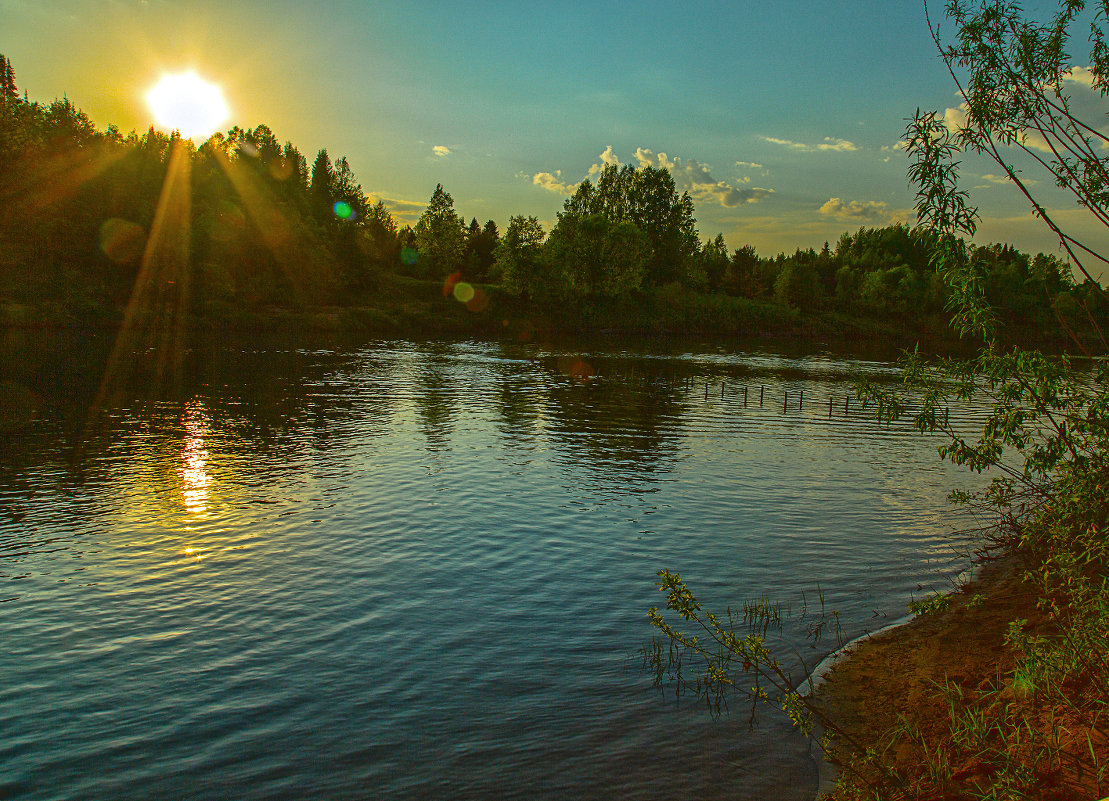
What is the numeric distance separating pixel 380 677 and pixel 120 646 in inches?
221

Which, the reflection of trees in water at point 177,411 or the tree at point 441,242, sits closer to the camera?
the reflection of trees in water at point 177,411

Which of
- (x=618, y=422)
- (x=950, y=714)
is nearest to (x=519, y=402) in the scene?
(x=618, y=422)

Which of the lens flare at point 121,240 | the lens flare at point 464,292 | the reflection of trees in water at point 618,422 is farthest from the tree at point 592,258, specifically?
the reflection of trees in water at point 618,422

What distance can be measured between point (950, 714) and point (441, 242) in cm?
18948

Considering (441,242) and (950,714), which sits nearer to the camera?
(950,714)

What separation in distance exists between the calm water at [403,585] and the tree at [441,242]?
145725mm

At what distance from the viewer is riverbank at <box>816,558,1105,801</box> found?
857 cm

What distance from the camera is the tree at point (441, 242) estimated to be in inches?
7416

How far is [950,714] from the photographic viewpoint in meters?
10.5

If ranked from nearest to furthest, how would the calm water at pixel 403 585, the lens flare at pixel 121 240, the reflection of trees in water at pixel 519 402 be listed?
the calm water at pixel 403 585, the reflection of trees in water at pixel 519 402, the lens flare at pixel 121 240

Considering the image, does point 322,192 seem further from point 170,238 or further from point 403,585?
point 403,585

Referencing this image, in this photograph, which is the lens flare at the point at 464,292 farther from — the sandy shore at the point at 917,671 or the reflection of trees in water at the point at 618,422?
the sandy shore at the point at 917,671

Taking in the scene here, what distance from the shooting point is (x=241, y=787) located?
33.9ft

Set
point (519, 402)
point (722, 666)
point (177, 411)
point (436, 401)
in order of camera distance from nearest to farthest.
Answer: point (722, 666)
point (177, 411)
point (436, 401)
point (519, 402)
